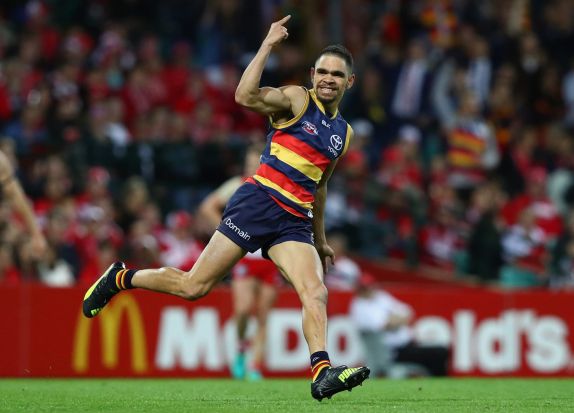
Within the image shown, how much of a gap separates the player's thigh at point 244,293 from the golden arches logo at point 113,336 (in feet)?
5.56

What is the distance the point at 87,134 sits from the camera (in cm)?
1691

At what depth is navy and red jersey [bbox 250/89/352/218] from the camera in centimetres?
877

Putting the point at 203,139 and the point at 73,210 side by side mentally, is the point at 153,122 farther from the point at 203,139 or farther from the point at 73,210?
the point at 73,210

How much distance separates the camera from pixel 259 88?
8398 mm

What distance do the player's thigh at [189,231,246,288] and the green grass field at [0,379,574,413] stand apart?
2.79 feet

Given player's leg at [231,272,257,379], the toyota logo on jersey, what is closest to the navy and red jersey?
the toyota logo on jersey

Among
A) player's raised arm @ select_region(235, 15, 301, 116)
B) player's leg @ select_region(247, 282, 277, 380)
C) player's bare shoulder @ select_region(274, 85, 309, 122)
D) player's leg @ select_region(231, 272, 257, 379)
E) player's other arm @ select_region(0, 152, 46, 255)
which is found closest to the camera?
player's raised arm @ select_region(235, 15, 301, 116)

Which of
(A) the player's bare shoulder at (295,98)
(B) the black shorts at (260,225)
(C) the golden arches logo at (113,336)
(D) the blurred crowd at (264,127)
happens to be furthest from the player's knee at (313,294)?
(D) the blurred crowd at (264,127)

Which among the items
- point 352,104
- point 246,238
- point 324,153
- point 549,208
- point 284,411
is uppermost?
point 352,104

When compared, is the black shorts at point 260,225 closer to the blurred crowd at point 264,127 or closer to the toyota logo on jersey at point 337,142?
the toyota logo on jersey at point 337,142

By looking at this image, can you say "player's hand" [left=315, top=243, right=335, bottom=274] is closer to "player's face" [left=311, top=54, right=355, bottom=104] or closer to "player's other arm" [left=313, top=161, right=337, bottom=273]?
"player's other arm" [left=313, top=161, right=337, bottom=273]

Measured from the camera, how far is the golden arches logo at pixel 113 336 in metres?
14.3

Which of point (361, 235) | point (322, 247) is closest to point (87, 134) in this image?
point (361, 235)

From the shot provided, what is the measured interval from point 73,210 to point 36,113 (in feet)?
6.07
